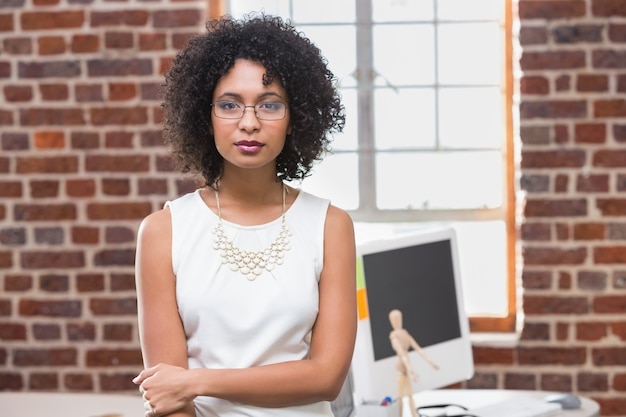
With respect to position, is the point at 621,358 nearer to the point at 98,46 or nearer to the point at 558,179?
the point at 558,179

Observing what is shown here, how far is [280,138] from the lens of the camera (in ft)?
4.91

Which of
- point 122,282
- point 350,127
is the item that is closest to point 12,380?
point 122,282

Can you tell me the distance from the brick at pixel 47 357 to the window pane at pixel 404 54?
1434 millimetres

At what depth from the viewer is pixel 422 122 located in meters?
3.36

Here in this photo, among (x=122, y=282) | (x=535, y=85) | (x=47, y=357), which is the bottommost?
(x=47, y=357)

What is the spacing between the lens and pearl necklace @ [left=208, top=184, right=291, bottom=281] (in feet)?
4.95

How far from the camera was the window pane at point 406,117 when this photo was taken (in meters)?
3.35

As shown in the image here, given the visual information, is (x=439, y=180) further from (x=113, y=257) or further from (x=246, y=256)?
(x=246, y=256)

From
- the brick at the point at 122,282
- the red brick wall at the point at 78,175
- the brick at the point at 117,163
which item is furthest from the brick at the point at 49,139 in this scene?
the brick at the point at 122,282

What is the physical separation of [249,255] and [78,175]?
1826 mm

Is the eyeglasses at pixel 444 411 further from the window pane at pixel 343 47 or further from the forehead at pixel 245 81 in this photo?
the window pane at pixel 343 47

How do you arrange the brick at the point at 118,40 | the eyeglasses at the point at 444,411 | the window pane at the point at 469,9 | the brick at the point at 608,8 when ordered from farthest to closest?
the window pane at the point at 469,9 < the brick at the point at 118,40 < the brick at the point at 608,8 < the eyeglasses at the point at 444,411

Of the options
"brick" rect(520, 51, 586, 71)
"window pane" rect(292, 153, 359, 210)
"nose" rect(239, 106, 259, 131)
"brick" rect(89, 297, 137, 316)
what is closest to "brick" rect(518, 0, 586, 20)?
"brick" rect(520, 51, 586, 71)

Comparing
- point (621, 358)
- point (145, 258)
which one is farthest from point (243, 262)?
point (621, 358)
